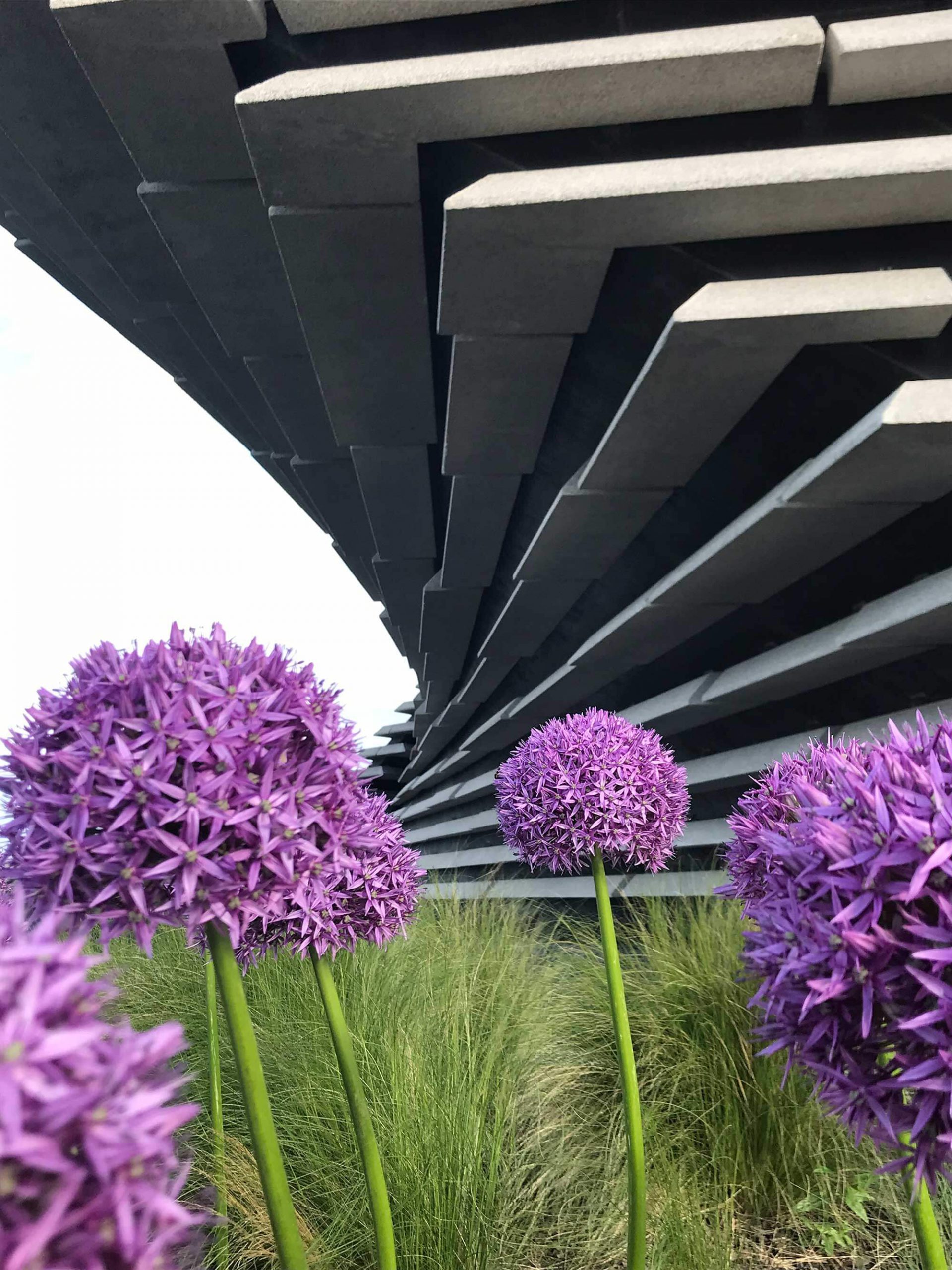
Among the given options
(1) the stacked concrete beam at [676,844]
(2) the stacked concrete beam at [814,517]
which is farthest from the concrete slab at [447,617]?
(2) the stacked concrete beam at [814,517]

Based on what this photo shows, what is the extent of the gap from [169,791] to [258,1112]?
556 mm

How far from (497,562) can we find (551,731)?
501cm

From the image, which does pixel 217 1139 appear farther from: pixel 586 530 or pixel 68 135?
pixel 68 135

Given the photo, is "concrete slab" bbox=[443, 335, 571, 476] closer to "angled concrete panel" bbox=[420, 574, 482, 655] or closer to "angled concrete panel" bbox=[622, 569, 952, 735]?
"angled concrete panel" bbox=[622, 569, 952, 735]

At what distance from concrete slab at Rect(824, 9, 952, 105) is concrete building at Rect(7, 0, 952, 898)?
0.01 meters

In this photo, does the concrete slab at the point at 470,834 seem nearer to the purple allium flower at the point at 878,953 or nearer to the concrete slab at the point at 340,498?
the concrete slab at the point at 340,498

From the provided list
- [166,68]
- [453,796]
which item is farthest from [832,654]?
[453,796]

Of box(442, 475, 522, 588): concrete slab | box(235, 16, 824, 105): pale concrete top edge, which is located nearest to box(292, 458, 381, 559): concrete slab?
box(442, 475, 522, 588): concrete slab

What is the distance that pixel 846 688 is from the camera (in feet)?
16.6

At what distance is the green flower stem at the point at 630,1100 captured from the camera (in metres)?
2.31

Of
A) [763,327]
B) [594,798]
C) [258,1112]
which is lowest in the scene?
[258,1112]

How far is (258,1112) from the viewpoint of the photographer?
1.44 m

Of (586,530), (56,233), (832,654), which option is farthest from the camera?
(586,530)

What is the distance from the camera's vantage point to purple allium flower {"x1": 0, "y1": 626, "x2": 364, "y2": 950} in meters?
1.42
